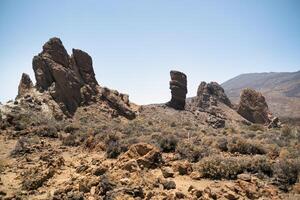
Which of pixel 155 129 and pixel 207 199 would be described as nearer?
pixel 207 199

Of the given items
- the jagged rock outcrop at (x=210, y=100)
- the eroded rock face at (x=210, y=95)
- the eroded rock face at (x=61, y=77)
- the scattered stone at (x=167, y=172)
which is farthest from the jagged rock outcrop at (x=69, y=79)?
the scattered stone at (x=167, y=172)

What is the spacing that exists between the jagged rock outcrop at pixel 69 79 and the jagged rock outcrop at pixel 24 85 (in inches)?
47.1

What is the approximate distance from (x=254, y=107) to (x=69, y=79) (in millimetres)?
23684

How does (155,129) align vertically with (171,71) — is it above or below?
below

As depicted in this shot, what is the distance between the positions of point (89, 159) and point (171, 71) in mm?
30079

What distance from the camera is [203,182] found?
905 cm

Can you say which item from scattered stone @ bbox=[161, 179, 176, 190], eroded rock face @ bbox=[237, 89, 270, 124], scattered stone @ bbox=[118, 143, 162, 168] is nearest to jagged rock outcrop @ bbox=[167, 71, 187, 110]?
eroded rock face @ bbox=[237, 89, 270, 124]

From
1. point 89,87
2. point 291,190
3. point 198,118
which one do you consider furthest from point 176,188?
point 198,118

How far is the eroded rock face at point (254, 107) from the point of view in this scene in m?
37.8

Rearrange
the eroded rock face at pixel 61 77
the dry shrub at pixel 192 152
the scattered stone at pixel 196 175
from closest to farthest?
the scattered stone at pixel 196 175 < the dry shrub at pixel 192 152 < the eroded rock face at pixel 61 77

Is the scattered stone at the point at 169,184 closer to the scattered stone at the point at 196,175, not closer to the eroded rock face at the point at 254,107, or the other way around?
the scattered stone at the point at 196,175

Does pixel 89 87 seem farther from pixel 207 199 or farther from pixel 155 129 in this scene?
pixel 207 199

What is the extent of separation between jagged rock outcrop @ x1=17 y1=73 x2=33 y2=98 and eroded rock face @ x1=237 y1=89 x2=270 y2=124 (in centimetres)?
2590

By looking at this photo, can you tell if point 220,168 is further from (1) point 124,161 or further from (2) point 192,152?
(1) point 124,161
